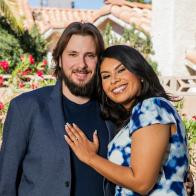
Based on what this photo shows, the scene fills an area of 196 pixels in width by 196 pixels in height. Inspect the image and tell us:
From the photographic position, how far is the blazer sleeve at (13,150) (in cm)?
284

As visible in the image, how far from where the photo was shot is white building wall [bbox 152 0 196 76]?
14.8m

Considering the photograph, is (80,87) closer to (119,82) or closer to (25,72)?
(119,82)

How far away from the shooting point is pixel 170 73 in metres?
15.2

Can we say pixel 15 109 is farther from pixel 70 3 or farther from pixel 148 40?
pixel 70 3

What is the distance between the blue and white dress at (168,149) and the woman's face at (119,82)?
0.37 ft

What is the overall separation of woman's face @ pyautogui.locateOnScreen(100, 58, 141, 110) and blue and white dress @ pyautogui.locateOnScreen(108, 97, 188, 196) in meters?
0.11

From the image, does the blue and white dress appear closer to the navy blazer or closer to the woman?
the woman

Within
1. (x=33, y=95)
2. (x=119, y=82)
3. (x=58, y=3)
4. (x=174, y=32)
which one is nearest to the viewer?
(x=119, y=82)

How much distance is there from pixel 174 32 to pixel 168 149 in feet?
41.5

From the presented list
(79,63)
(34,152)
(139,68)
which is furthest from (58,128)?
(139,68)

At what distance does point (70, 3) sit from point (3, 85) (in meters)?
23.3

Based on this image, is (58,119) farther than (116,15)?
No

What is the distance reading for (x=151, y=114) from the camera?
2.54 m

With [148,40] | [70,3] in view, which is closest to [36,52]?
[148,40]
